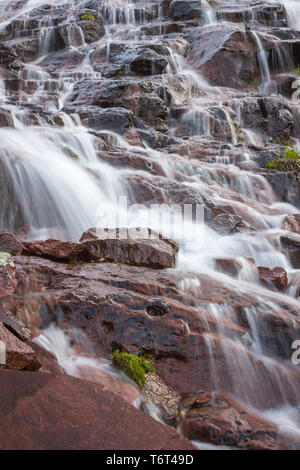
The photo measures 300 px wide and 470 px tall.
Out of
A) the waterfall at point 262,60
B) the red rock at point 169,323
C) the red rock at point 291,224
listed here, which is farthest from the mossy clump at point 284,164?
the waterfall at point 262,60

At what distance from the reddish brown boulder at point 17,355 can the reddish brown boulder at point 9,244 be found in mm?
1892

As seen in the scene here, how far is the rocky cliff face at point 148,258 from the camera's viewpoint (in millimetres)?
3660

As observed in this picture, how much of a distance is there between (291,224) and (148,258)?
4162mm

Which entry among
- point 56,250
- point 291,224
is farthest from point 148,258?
point 291,224

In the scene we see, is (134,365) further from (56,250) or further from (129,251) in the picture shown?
(56,250)

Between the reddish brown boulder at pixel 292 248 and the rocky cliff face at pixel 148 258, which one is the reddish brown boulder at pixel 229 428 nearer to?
the rocky cliff face at pixel 148 258

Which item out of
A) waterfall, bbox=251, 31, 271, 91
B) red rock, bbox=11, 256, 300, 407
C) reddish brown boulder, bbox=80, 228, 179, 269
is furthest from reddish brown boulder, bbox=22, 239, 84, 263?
waterfall, bbox=251, 31, 271, 91

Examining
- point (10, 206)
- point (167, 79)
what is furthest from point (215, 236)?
point (167, 79)

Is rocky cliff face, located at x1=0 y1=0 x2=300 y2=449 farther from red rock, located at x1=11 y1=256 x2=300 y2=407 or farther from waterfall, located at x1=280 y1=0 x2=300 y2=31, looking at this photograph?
waterfall, located at x1=280 y1=0 x2=300 y2=31

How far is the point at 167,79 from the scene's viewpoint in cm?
1683

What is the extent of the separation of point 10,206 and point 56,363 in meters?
4.10

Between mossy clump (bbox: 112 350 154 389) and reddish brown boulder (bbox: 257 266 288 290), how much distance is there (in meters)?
2.65

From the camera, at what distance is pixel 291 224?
870cm
